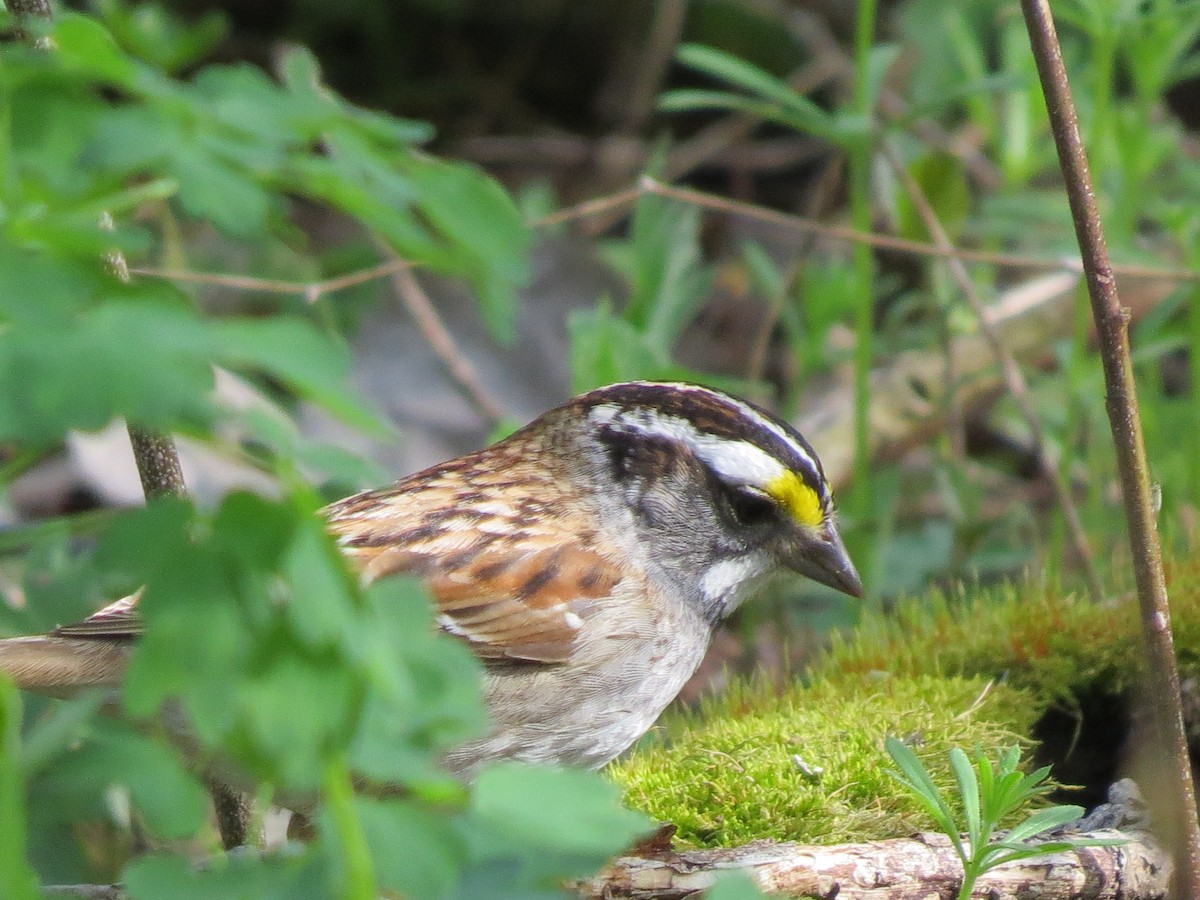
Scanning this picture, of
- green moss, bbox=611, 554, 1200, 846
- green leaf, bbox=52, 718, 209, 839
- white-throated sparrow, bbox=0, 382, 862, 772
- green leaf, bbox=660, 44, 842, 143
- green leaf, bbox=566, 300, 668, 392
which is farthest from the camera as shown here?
green leaf, bbox=566, 300, 668, 392

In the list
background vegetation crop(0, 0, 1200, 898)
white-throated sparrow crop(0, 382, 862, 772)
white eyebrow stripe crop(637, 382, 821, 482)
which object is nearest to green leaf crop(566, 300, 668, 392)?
background vegetation crop(0, 0, 1200, 898)

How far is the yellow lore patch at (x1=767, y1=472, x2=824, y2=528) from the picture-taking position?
346 centimetres

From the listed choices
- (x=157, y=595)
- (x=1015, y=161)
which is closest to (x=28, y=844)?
(x=157, y=595)

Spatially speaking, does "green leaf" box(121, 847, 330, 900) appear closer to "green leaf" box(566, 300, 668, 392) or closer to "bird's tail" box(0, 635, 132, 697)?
"bird's tail" box(0, 635, 132, 697)

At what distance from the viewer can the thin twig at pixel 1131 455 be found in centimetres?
262

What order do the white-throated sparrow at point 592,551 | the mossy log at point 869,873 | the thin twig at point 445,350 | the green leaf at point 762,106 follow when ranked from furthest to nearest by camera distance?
the thin twig at point 445,350, the green leaf at point 762,106, the white-throated sparrow at point 592,551, the mossy log at point 869,873

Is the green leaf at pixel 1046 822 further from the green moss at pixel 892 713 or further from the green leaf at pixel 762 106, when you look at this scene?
the green leaf at pixel 762 106

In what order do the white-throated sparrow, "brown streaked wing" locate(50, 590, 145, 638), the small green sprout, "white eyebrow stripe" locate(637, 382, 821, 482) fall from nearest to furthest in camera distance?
the small green sprout < "brown streaked wing" locate(50, 590, 145, 638) < the white-throated sparrow < "white eyebrow stripe" locate(637, 382, 821, 482)

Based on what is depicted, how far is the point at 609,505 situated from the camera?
3629 mm

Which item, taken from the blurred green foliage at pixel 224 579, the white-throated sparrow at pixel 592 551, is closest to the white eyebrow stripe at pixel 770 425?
the white-throated sparrow at pixel 592 551

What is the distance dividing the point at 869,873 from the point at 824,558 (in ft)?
3.82

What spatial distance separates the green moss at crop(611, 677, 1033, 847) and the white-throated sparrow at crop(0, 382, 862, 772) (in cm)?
20

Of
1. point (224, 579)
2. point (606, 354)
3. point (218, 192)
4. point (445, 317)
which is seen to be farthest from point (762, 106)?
point (445, 317)

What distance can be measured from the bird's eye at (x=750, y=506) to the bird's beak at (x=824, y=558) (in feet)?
0.30
